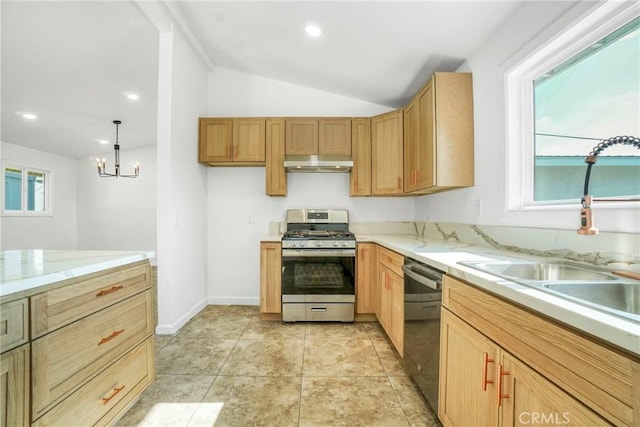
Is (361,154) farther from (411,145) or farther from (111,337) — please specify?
(111,337)

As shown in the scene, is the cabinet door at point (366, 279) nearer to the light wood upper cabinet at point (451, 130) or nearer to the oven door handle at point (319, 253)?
the oven door handle at point (319, 253)

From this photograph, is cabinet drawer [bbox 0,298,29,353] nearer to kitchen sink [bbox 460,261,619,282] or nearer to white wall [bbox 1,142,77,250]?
kitchen sink [bbox 460,261,619,282]

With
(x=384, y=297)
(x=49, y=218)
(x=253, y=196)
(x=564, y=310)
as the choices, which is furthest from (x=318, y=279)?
(x=49, y=218)

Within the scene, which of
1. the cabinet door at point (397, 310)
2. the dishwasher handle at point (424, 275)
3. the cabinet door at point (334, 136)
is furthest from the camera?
the cabinet door at point (334, 136)

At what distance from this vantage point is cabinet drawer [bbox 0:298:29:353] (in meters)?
0.81

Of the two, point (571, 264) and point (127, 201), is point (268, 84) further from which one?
point (127, 201)

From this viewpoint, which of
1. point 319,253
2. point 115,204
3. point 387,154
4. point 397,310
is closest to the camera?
point 397,310

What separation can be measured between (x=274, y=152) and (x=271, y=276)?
4.62ft

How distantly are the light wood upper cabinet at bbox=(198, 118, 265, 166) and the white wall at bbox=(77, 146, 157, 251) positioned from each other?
165 inches

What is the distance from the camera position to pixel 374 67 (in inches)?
102

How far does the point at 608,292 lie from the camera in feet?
3.10

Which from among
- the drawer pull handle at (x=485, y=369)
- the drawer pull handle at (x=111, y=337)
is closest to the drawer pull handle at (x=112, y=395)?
the drawer pull handle at (x=111, y=337)

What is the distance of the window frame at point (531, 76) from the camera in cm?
124

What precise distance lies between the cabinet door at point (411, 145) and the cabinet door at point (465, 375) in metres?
1.57
